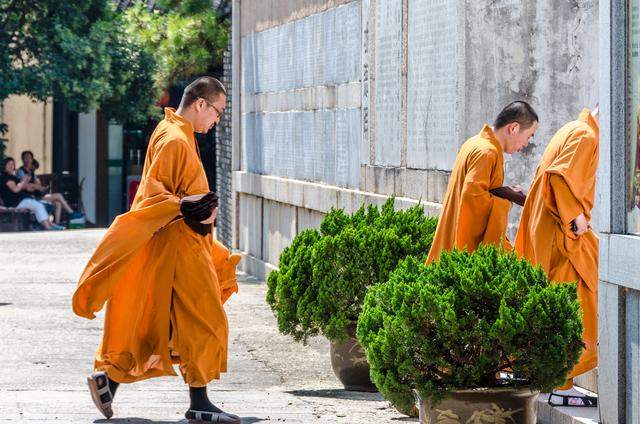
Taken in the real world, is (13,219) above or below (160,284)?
below

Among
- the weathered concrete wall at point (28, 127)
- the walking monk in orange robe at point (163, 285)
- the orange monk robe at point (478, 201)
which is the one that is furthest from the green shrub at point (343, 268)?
the weathered concrete wall at point (28, 127)

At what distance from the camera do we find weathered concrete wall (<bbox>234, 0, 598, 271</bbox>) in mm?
9461

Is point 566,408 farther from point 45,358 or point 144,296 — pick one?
point 45,358

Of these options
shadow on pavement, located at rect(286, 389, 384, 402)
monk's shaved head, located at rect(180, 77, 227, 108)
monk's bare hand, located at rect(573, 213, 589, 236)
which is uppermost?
monk's shaved head, located at rect(180, 77, 227, 108)

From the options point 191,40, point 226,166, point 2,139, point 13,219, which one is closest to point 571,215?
point 226,166

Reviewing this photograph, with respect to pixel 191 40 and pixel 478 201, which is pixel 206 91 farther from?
pixel 191 40

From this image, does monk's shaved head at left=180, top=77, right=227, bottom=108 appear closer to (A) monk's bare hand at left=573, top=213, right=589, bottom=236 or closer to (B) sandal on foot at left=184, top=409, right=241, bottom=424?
(B) sandal on foot at left=184, top=409, right=241, bottom=424

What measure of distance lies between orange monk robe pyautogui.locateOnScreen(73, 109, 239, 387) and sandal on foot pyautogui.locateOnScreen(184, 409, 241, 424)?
0.56ft

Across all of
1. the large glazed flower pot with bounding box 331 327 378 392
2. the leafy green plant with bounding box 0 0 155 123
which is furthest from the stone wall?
the large glazed flower pot with bounding box 331 327 378 392

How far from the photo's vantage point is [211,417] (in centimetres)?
845

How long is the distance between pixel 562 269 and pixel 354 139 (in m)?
5.54

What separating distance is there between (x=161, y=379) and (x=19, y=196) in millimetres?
18789

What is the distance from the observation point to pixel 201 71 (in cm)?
2384

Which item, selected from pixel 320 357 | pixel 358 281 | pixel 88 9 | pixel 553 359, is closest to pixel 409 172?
pixel 320 357
